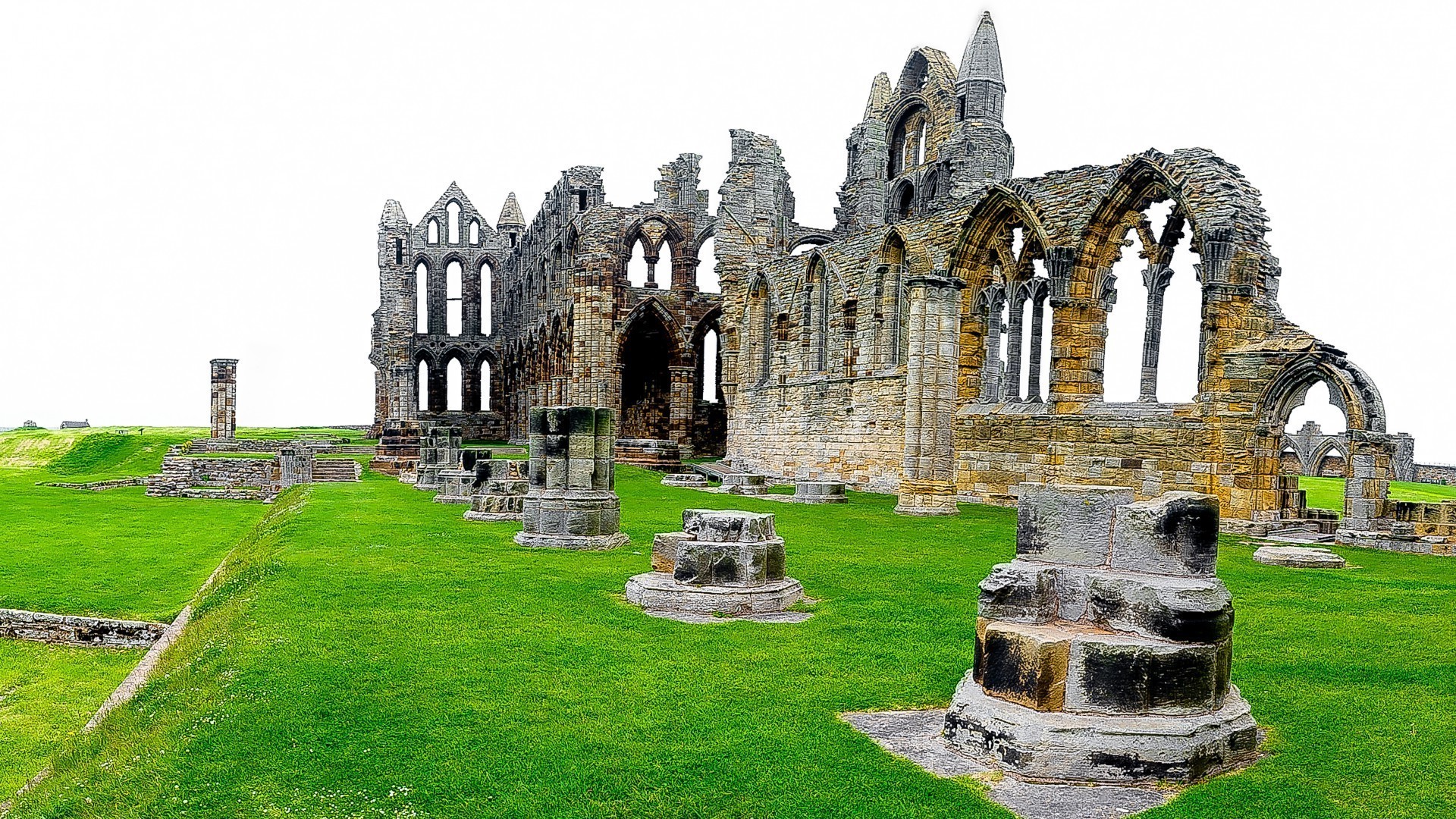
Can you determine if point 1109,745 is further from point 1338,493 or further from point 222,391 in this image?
point 222,391

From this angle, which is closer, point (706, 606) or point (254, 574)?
point (706, 606)

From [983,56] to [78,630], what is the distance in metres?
21.8

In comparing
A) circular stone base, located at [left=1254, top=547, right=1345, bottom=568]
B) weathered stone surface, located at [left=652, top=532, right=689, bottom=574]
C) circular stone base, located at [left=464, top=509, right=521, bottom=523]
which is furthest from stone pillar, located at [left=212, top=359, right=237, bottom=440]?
circular stone base, located at [left=1254, top=547, right=1345, bottom=568]

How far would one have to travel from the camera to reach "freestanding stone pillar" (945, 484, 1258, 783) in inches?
166

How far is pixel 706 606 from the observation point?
7520 millimetres

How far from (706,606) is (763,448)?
671 inches

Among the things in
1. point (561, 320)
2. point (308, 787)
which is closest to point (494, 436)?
point (561, 320)

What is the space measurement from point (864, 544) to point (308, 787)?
8123 mm

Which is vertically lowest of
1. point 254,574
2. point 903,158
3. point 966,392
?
point 254,574

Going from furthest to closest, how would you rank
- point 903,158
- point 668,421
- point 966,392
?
point 668,421
point 903,158
point 966,392

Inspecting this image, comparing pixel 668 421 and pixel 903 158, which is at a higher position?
pixel 903 158

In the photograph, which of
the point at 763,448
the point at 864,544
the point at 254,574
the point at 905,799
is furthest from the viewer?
the point at 763,448

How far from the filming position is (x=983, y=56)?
23969mm

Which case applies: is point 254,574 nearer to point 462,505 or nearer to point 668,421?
point 462,505
